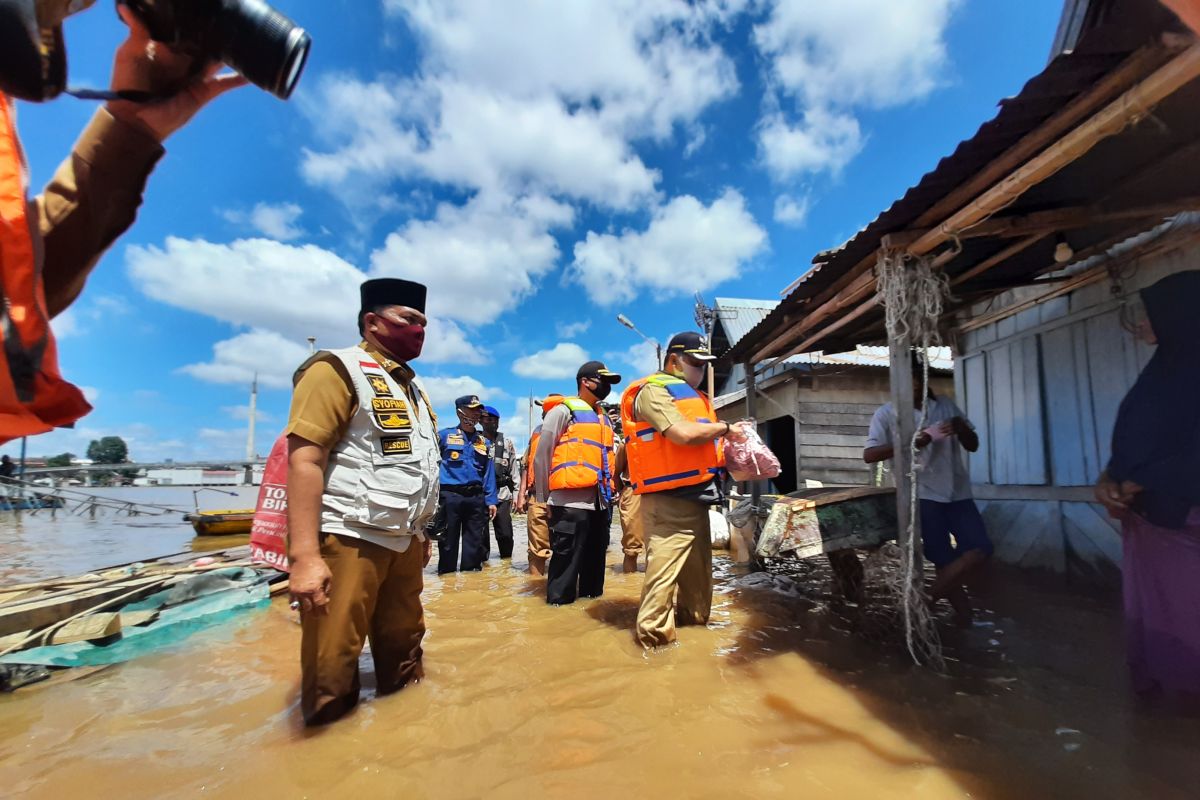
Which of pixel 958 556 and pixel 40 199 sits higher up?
pixel 40 199

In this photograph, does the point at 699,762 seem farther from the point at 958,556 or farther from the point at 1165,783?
the point at 958,556

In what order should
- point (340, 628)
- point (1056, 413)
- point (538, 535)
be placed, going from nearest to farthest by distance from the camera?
point (340, 628), point (1056, 413), point (538, 535)

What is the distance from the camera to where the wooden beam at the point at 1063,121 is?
2055 millimetres

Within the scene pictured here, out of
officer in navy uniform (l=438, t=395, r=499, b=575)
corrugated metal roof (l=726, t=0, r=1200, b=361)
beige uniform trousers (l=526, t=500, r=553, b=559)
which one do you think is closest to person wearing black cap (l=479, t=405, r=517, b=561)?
officer in navy uniform (l=438, t=395, r=499, b=575)

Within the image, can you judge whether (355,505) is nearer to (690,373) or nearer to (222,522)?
(690,373)

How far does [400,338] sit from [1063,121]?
3193 mm

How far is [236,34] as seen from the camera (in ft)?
3.48

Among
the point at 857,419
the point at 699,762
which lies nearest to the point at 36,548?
the point at 699,762

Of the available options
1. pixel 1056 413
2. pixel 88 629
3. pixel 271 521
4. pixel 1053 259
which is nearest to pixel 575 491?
pixel 271 521

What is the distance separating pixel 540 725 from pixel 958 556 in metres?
3.07

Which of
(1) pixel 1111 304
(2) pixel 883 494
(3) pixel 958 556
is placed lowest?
(3) pixel 958 556

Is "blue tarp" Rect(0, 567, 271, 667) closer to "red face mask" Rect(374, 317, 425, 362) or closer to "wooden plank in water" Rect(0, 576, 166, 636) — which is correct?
"wooden plank in water" Rect(0, 576, 166, 636)

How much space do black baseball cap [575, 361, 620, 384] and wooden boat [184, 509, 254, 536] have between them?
41.0 ft

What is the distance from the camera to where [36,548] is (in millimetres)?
11828
